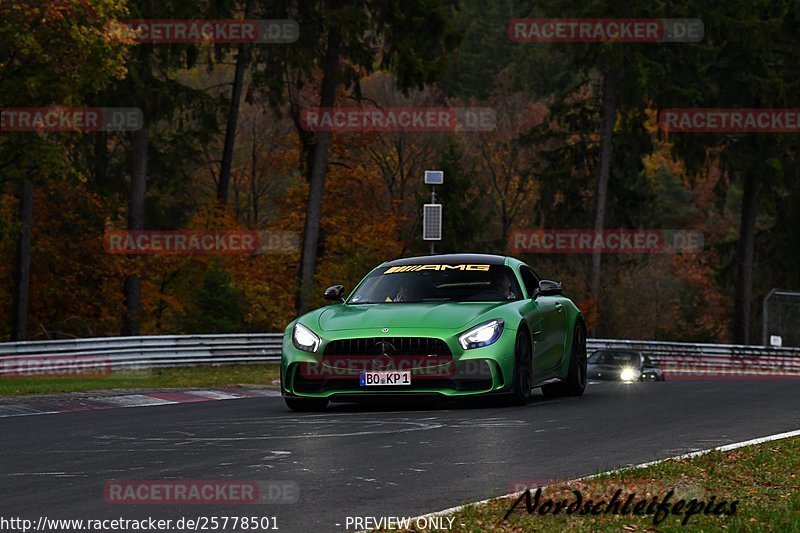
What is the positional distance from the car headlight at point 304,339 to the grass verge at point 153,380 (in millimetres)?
6134

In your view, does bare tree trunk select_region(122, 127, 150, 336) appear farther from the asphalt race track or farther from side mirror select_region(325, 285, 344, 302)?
side mirror select_region(325, 285, 344, 302)

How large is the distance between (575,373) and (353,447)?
22.4 feet

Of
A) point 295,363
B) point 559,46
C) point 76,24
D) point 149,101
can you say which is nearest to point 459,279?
point 295,363

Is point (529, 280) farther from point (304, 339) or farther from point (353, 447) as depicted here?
point (353, 447)

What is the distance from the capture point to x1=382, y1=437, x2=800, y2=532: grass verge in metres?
7.41

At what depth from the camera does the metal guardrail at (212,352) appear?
2748cm

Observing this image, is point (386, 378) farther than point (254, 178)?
No

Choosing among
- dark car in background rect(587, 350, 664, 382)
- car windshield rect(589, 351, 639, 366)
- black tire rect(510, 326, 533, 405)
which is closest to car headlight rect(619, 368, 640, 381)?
dark car in background rect(587, 350, 664, 382)

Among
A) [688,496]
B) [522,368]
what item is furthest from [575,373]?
[688,496]

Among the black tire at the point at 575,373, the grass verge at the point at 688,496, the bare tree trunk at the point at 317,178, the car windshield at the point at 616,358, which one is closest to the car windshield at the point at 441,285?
the black tire at the point at 575,373

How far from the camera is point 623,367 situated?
35031 mm

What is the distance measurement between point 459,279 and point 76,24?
50.1 feet

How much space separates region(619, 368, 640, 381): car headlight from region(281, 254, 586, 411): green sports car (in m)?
18.9

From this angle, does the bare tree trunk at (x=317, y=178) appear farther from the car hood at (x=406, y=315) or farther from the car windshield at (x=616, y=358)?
the car hood at (x=406, y=315)
